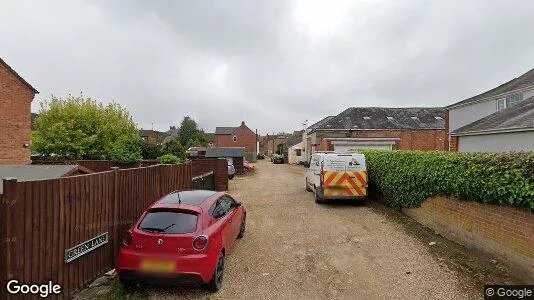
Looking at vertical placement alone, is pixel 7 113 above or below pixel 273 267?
above

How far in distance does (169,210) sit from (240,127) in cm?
6675

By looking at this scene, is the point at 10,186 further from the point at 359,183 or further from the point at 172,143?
the point at 172,143

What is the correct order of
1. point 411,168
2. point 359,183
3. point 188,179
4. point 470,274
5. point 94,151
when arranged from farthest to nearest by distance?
1. point 94,151
2. point 359,183
3. point 188,179
4. point 411,168
5. point 470,274

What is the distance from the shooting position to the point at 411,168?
10.5 meters

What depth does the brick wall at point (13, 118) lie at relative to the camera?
567 inches

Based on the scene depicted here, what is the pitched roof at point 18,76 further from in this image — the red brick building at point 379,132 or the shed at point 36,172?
the red brick building at point 379,132

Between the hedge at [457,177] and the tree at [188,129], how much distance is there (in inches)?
2255

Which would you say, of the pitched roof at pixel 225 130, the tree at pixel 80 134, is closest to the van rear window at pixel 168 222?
the tree at pixel 80 134

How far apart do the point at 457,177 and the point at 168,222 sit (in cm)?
649

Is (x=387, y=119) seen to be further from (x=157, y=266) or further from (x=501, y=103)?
(x=157, y=266)

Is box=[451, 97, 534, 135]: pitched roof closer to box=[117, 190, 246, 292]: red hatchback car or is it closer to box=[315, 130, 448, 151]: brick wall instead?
box=[117, 190, 246, 292]: red hatchback car

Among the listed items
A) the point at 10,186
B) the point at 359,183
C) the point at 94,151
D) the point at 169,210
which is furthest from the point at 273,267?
the point at 94,151

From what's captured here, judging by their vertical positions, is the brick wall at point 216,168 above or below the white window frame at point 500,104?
below

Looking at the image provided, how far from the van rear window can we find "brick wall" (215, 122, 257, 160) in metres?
64.8
